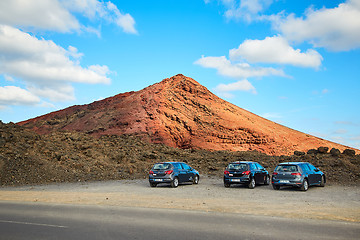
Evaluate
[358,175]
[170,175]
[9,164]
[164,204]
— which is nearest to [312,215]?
[164,204]

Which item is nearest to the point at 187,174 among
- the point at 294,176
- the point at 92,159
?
the point at 294,176

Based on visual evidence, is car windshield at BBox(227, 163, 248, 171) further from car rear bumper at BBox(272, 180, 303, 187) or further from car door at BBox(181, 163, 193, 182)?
car door at BBox(181, 163, 193, 182)

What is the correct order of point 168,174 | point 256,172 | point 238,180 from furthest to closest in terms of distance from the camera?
point 168,174 < point 256,172 < point 238,180

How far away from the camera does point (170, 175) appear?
21.1 meters

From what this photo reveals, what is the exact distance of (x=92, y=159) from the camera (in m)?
34.6

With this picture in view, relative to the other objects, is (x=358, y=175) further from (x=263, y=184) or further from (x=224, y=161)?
(x=224, y=161)

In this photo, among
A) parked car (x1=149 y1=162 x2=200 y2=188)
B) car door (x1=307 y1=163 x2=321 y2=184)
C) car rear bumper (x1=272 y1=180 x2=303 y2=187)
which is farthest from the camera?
parked car (x1=149 y1=162 x2=200 y2=188)

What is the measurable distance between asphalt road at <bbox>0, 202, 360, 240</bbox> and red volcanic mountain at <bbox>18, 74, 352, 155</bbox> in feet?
129

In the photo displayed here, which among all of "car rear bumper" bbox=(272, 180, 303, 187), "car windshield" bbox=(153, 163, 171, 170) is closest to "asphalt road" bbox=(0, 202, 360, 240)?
"car rear bumper" bbox=(272, 180, 303, 187)

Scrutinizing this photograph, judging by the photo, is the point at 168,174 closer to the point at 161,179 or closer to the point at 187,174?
the point at 161,179

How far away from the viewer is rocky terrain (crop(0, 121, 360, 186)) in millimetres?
27703

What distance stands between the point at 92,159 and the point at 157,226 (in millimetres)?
27624

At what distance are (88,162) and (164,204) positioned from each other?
71.5 ft

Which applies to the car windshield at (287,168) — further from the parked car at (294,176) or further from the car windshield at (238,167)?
the car windshield at (238,167)
